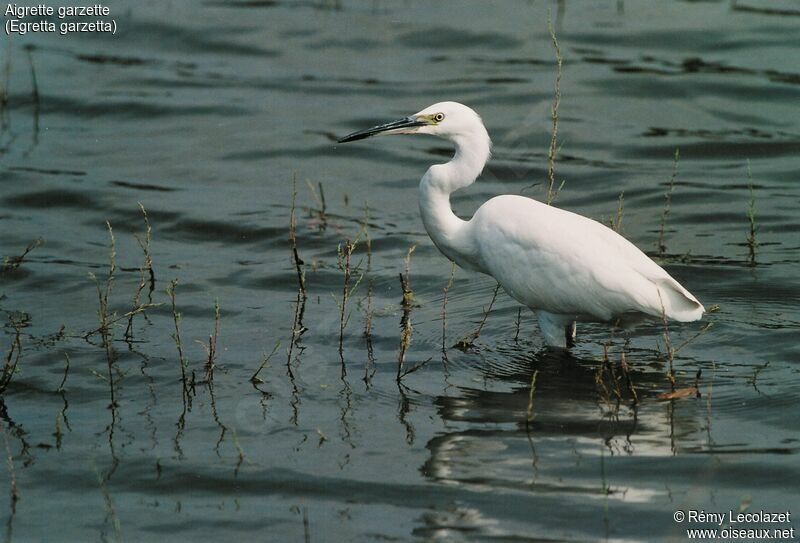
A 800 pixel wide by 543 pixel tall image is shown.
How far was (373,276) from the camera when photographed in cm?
905

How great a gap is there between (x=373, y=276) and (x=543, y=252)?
2.24 meters

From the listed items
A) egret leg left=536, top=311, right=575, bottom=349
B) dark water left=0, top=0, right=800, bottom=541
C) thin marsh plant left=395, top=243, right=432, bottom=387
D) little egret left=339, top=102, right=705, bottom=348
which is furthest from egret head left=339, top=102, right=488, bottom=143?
dark water left=0, top=0, right=800, bottom=541

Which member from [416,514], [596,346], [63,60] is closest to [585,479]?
[416,514]

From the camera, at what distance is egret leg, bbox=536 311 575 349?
292 inches

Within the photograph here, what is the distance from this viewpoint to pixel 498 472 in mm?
5734

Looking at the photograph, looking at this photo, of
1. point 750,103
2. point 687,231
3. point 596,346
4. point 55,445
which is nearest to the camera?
point 55,445

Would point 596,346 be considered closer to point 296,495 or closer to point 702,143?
point 296,495

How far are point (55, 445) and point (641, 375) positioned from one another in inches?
130

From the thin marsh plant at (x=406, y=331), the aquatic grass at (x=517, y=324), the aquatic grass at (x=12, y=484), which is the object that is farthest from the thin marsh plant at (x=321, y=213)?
the aquatic grass at (x=12, y=484)

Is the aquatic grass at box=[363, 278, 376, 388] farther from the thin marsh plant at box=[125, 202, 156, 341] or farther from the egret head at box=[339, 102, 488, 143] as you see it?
the thin marsh plant at box=[125, 202, 156, 341]

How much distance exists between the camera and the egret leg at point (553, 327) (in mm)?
7406

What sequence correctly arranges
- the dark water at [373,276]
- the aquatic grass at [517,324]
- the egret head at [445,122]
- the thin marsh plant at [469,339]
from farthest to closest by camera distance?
the aquatic grass at [517,324]
the thin marsh plant at [469,339]
the egret head at [445,122]
the dark water at [373,276]

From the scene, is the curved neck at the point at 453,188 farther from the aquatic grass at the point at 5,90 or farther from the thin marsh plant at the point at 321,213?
the aquatic grass at the point at 5,90

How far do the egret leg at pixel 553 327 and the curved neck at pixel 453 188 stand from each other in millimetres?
558
